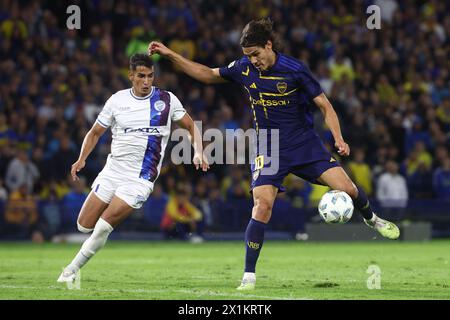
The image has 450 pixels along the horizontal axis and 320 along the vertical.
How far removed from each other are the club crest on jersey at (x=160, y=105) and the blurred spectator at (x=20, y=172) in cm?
914

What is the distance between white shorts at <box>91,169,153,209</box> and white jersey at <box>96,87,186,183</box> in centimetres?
6

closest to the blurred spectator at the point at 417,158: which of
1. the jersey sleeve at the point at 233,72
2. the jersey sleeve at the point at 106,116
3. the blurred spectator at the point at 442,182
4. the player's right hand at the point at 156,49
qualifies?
the blurred spectator at the point at 442,182

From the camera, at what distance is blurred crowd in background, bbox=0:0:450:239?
1989 centimetres

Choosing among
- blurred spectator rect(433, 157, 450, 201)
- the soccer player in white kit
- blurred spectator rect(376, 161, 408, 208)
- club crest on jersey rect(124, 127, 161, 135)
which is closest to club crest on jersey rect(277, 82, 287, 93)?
the soccer player in white kit

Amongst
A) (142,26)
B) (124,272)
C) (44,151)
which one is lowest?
(124,272)

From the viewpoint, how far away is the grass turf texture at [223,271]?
9.70 m

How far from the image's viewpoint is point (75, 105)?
20703 mm

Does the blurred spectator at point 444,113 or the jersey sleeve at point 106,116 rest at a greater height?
the blurred spectator at point 444,113

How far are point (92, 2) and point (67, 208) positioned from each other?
5.59 m

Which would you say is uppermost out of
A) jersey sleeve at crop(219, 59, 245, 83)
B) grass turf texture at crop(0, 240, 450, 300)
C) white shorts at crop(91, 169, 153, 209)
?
jersey sleeve at crop(219, 59, 245, 83)

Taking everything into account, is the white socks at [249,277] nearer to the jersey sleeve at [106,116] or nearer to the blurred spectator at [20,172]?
the jersey sleeve at [106,116]

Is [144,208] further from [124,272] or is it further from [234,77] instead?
[234,77]

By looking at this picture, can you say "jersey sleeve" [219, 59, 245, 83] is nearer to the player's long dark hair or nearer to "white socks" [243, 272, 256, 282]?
the player's long dark hair
